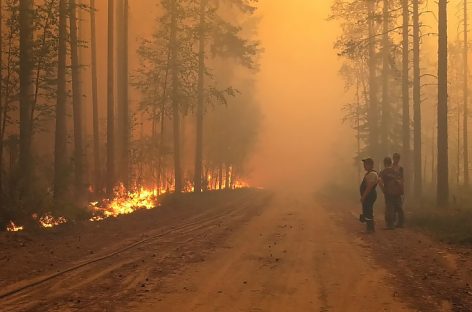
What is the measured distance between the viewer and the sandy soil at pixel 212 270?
593 centimetres

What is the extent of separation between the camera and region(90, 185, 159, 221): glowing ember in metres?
17.0

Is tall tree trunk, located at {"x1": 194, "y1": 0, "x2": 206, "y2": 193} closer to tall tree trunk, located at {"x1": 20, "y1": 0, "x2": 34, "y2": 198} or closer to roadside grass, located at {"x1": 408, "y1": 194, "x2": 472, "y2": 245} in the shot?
tall tree trunk, located at {"x1": 20, "y1": 0, "x2": 34, "y2": 198}

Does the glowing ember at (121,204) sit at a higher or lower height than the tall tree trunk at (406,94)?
lower

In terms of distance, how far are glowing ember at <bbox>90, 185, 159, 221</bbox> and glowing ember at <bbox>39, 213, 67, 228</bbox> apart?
174 cm

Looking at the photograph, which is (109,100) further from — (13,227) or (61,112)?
(13,227)

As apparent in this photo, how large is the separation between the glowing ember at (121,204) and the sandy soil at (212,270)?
2923 mm

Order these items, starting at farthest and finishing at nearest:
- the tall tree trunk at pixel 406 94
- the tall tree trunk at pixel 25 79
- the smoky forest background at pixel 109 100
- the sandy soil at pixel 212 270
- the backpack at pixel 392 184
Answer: the tall tree trunk at pixel 406 94 < the smoky forest background at pixel 109 100 < the tall tree trunk at pixel 25 79 < the backpack at pixel 392 184 < the sandy soil at pixel 212 270

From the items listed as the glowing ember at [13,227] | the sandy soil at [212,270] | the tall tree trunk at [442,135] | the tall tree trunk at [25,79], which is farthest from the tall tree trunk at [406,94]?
the glowing ember at [13,227]

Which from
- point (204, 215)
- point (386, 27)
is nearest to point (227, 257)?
point (204, 215)

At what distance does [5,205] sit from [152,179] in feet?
69.4

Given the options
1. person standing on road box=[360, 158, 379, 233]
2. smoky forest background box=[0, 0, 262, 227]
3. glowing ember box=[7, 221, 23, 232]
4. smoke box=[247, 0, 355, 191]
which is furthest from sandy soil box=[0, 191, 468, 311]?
smoke box=[247, 0, 355, 191]

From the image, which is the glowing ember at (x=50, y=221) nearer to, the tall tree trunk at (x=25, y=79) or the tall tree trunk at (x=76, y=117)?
the tall tree trunk at (x=25, y=79)

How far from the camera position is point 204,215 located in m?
18.4

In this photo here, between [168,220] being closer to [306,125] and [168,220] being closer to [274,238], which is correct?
[274,238]
